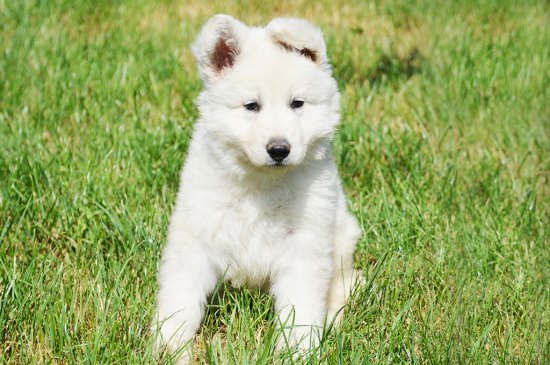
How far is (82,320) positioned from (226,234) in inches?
27.3

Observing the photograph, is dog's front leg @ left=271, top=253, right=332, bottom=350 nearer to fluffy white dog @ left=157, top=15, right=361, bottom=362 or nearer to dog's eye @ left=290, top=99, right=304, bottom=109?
fluffy white dog @ left=157, top=15, right=361, bottom=362

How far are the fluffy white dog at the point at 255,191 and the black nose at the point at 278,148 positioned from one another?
2.8 inches

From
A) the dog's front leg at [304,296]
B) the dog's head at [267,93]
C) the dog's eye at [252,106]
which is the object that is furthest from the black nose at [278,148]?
the dog's front leg at [304,296]

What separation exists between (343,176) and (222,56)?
1.59 m

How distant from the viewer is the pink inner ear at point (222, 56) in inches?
132

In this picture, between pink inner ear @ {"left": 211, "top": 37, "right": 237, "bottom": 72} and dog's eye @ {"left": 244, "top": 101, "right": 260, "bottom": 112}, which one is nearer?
dog's eye @ {"left": 244, "top": 101, "right": 260, "bottom": 112}

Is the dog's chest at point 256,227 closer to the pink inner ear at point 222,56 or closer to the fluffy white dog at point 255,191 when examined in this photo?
the fluffy white dog at point 255,191

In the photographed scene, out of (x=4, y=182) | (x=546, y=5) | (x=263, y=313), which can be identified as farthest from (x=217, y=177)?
(x=546, y=5)

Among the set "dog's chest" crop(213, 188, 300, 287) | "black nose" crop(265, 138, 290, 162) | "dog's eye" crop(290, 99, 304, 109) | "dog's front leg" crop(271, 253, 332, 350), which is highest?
"dog's eye" crop(290, 99, 304, 109)

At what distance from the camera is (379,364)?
3.09 meters

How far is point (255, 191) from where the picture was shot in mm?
3465

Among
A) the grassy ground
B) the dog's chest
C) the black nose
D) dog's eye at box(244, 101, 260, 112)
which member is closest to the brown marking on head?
dog's eye at box(244, 101, 260, 112)

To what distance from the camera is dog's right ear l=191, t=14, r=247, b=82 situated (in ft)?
10.8

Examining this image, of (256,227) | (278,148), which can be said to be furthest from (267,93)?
(256,227)
